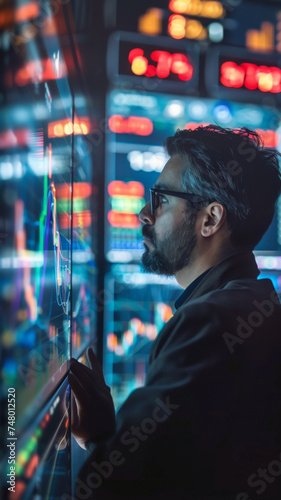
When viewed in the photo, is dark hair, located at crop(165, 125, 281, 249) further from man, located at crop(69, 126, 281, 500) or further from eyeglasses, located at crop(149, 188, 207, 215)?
man, located at crop(69, 126, 281, 500)

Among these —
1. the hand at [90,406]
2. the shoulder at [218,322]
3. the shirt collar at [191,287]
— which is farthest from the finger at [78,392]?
the shirt collar at [191,287]

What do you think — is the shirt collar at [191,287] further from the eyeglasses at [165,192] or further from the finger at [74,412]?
the finger at [74,412]

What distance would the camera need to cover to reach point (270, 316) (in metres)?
1.10

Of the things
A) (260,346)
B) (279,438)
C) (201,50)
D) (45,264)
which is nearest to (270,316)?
(260,346)

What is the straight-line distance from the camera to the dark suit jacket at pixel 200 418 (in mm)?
895

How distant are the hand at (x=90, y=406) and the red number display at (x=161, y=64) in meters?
1.77

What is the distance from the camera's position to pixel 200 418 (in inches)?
35.5

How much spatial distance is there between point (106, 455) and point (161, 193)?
0.69 meters

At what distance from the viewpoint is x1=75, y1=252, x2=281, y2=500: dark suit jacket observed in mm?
895

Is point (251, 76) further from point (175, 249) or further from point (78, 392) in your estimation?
point (78, 392)

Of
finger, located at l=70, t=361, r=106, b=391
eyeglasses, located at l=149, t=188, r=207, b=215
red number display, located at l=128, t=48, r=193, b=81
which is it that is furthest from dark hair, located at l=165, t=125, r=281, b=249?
red number display, located at l=128, t=48, r=193, b=81

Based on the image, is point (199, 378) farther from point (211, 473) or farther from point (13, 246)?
point (13, 246)

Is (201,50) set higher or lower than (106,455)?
higher

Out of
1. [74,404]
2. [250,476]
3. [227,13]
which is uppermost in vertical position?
[227,13]
